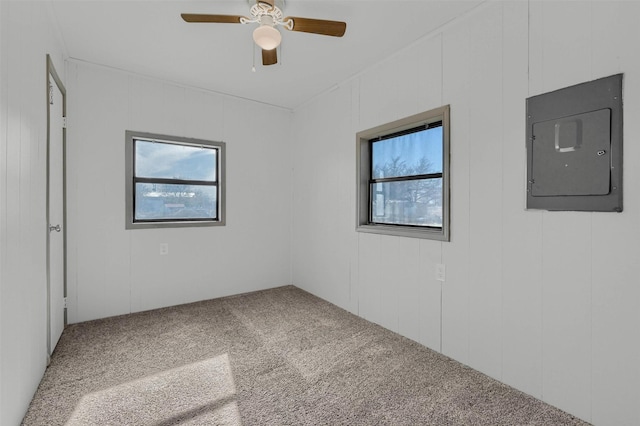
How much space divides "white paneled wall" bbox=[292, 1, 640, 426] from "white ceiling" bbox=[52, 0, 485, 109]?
267 mm

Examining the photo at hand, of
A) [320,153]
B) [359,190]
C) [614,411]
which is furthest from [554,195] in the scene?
[320,153]

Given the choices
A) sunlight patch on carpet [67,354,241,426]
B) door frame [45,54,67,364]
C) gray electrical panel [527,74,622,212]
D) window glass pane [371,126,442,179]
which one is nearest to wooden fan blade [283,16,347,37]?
window glass pane [371,126,442,179]

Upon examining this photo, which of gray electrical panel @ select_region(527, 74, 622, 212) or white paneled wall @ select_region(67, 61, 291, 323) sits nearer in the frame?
gray electrical panel @ select_region(527, 74, 622, 212)

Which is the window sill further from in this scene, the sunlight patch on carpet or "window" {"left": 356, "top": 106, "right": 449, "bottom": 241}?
the sunlight patch on carpet

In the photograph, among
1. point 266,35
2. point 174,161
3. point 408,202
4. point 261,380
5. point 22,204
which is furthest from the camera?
point 174,161

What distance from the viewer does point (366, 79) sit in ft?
10.3

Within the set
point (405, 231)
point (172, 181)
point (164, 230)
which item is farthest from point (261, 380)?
point (172, 181)

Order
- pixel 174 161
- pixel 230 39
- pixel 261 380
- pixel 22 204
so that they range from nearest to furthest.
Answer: pixel 22 204 < pixel 261 380 < pixel 230 39 < pixel 174 161

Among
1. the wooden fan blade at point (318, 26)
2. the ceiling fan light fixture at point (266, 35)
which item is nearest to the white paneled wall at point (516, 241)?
the wooden fan blade at point (318, 26)

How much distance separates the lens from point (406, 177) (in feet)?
9.46

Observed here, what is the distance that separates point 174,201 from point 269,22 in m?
2.47

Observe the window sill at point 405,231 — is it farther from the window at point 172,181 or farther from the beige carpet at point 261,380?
the window at point 172,181

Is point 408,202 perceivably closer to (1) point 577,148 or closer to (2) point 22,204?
(1) point 577,148

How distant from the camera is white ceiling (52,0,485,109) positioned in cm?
219
